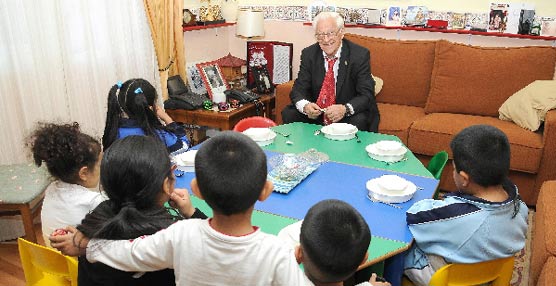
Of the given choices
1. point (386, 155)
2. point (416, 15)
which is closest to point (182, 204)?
point (386, 155)

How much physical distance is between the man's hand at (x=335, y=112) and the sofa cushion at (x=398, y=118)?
498mm

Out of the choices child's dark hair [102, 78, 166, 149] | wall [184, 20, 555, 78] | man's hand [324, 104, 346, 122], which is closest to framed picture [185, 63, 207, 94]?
wall [184, 20, 555, 78]

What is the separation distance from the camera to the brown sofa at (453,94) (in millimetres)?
3189

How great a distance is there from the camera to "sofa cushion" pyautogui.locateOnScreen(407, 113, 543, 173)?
314 centimetres

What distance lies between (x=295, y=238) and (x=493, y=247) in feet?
2.31

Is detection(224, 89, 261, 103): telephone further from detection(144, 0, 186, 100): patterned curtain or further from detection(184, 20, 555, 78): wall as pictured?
detection(184, 20, 555, 78): wall

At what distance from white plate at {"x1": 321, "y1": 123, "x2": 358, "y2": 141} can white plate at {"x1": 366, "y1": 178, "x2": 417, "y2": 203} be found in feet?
2.36

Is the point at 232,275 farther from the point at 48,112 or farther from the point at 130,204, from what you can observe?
the point at 48,112

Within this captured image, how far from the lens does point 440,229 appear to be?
170 centimetres

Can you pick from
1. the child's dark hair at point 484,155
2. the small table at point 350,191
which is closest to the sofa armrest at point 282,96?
the small table at point 350,191

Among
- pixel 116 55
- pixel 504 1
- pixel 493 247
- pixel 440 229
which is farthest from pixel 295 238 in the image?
pixel 504 1

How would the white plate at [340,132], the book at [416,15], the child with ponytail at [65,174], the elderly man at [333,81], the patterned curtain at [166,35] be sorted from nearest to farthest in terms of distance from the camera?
1. the child with ponytail at [65,174]
2. the white plate at [340,132]
3. the elderly man at [333,81]
4. the patterned curtain at [166,35]
5. the book at [416,15]

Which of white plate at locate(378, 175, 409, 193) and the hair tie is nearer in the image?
the hair tie

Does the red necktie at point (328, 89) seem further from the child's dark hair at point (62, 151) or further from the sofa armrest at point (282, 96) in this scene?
the child's dark hair at point (62, 151)
